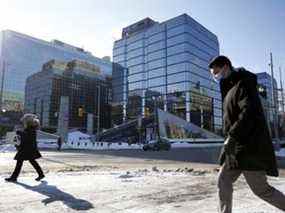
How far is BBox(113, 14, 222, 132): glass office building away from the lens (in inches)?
2936

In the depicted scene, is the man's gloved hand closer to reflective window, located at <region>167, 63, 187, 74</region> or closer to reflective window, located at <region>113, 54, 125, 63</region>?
reflective window, located at <region>167, 63, 187, 74</region>

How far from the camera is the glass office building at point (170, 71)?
74562mm

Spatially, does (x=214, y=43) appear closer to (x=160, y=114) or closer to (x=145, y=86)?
(x=145, y=86)

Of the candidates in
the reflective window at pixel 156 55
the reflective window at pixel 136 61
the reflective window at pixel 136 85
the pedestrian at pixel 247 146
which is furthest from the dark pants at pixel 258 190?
the reflective window at pixel 136 61

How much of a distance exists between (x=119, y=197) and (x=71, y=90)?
102 meters

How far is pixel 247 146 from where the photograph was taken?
315 cm

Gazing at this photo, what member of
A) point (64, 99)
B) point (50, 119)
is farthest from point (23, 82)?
point (64, 99)

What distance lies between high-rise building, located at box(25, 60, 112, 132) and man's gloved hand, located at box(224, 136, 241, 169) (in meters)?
95.8

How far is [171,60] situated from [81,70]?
41.1 metres

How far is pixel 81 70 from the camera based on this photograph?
109 meters

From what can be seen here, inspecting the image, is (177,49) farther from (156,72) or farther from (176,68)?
(156,72)

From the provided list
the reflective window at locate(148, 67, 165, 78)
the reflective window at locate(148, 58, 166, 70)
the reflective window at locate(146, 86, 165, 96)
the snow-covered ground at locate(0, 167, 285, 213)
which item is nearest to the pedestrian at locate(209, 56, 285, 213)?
the snow-covered ground at locate(0, 167, 285, 213)

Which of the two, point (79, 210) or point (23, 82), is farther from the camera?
point (23, 82)

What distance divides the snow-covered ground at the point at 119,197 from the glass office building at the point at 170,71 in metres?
60.8
